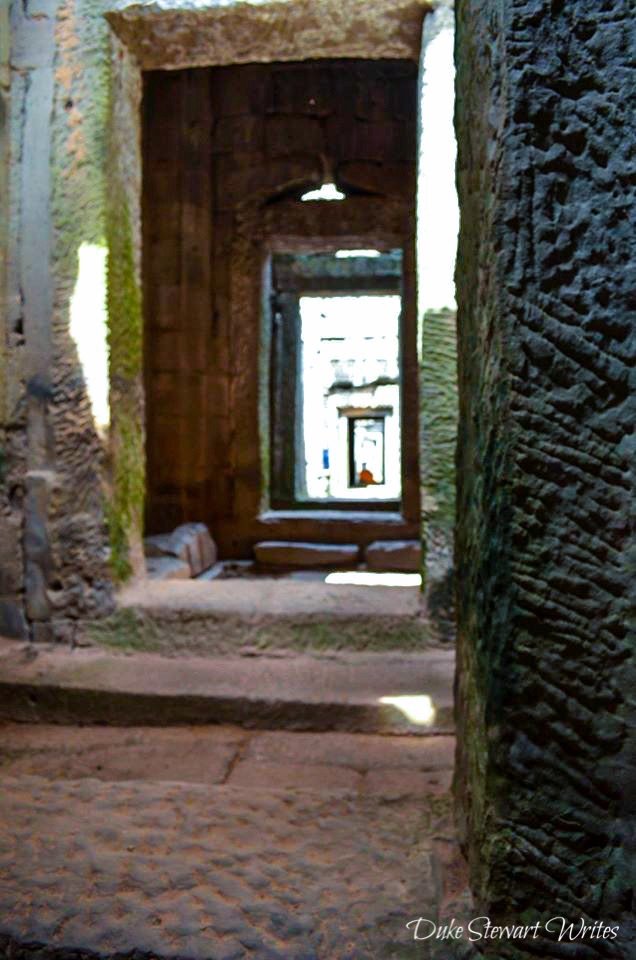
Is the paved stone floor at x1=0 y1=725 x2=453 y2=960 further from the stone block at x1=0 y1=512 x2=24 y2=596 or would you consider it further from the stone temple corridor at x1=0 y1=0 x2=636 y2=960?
the stone block at x1=0 y1=512 x2=24 y2=596

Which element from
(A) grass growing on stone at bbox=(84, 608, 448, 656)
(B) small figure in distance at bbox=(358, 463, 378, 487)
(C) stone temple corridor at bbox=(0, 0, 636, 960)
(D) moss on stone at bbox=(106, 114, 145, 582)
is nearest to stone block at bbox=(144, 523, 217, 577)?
(C) stone temple corridor at bbox=(0, 0, 636, 960)

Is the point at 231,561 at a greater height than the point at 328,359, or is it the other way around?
the point at 328,359

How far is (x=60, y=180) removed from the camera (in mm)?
2836

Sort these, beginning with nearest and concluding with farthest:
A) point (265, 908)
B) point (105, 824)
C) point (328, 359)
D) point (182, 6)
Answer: point (265, 908), point (105, 824), point (182, 6), point (328, 359)

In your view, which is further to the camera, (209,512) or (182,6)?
(209,512)

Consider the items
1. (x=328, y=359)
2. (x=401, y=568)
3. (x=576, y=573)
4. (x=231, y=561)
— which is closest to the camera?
(x=576, y=573)

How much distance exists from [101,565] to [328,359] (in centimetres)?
1180

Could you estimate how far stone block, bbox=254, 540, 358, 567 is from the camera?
5699mm

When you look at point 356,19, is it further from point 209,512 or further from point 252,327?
point 209,512

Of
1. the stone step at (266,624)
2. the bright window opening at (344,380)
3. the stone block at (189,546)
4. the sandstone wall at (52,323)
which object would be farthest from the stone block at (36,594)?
the bright window opening at (344,380)

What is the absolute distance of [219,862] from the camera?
133 cm

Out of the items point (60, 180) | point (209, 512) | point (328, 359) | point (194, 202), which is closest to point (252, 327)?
point (194, 202)

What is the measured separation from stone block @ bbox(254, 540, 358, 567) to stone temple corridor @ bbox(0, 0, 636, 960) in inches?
0.9

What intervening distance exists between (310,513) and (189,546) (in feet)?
4.92
